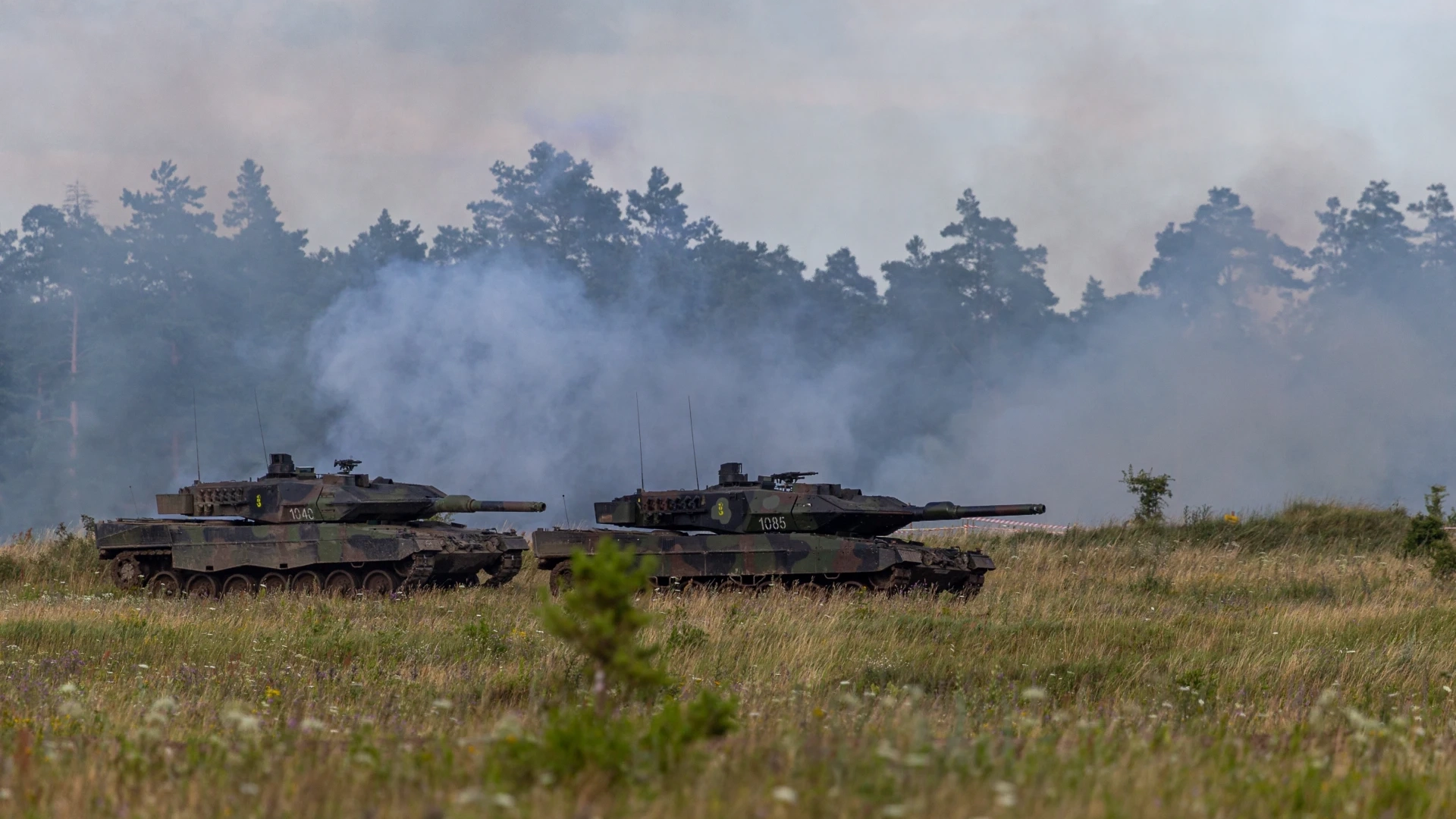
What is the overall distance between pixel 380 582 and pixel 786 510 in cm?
554

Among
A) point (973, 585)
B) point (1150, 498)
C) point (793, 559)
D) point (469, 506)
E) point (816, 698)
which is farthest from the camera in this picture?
point (1150, 498)

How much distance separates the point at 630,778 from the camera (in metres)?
5.33

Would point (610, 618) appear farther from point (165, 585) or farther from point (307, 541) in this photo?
point (165, 585)

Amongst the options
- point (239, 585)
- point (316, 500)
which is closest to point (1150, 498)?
point (316, 500)

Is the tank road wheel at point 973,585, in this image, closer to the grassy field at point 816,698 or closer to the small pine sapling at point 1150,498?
the grassy field at point 816,698

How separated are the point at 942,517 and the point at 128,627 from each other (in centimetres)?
1018

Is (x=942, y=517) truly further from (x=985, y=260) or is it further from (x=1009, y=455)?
(x=985, y=260)

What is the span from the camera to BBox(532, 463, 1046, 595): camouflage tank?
18438mm

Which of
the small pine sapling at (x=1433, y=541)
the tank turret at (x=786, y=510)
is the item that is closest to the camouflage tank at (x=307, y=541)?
the tank turret at (x=786, y=510)

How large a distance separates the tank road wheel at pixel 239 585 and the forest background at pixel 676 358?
762 inches

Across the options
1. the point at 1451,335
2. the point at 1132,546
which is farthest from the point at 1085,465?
the point at 1132,546

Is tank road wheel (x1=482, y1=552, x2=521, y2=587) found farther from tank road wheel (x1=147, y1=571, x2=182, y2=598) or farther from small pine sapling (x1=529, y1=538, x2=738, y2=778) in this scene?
small pine sapling (x1=529, y1=538, x2=738, y2=778)

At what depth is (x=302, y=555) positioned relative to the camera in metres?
20.2

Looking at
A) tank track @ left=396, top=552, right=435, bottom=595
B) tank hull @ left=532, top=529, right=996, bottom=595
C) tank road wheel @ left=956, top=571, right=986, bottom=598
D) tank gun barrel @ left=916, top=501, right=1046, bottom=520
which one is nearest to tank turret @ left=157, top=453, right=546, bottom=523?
tank track @ left=396, top=552, right=435, bottom=595
